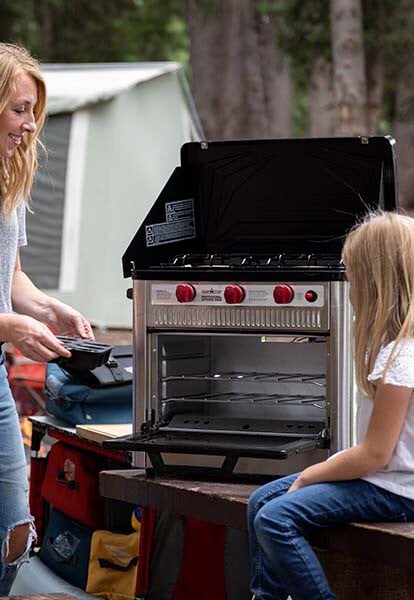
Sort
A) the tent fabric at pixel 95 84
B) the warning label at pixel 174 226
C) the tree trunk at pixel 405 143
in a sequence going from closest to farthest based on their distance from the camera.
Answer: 1. the warning label at pixel 174 226
2. the tent fabric at pixel 95 84
3. the tree trunk at pixel 405 143

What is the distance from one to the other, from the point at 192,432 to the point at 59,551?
127 centimetres

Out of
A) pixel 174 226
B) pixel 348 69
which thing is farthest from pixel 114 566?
pixel 348 69

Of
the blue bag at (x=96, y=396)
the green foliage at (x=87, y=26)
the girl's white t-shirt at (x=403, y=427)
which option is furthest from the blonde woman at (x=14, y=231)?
the green foliage at (x=87, y=26)

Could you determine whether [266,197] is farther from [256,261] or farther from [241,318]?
[241,318]

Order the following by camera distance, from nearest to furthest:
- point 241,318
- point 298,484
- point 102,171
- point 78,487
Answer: point 298,484 < point 241,318 < point 78,487 < point 102,171

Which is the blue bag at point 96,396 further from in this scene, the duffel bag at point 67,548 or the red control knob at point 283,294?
the red control knob at point 283,294

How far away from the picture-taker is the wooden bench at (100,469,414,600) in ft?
9.62

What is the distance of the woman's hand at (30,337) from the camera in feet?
10.5

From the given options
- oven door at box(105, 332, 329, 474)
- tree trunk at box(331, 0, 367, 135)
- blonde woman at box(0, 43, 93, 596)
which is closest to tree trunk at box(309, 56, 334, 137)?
tree trunk at box(331, 0, 367, 135)

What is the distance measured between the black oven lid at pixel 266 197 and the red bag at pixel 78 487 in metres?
1.00

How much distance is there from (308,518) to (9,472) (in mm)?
851

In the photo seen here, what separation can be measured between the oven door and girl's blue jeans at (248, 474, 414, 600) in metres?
0.29

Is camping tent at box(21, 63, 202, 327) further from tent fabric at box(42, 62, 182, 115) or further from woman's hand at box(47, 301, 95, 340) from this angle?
woman's hand at box(47, 301, 95, 340)

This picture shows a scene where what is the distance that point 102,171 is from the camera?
11070 mm
